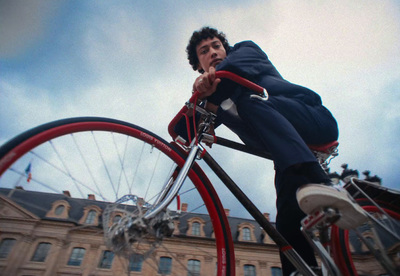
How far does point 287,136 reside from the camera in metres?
1.26

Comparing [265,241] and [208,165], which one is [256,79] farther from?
[265,241]

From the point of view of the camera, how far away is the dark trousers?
4.03 ft

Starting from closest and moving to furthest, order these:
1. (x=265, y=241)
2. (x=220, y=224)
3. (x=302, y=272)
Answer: (x=302, y=272) → (x=220, y=224) → (x=265, y=241)

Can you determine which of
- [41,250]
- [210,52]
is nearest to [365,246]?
[210,52]

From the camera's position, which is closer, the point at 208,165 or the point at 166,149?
the point at 166,149

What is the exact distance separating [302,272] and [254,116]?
1016mm

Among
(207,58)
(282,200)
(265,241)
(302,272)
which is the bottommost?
(302,272)

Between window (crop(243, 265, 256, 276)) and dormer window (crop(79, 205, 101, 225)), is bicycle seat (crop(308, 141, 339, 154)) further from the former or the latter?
window (crop(243, 265, 256, 276))

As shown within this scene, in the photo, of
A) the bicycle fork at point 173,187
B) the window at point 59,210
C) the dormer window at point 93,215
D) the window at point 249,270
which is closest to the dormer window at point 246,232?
the window at point 249,270

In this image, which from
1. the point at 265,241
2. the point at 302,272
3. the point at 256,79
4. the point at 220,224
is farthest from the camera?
the point at 265,241

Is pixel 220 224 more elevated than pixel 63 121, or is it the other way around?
pixel 63 121

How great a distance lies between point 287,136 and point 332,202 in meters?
0.42

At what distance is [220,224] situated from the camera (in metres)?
1.41

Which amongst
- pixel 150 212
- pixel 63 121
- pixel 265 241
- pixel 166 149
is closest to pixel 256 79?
pixel 166 149
